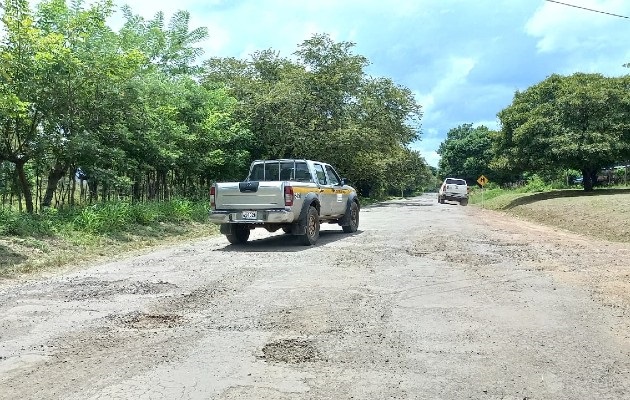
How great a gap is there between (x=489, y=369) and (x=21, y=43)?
12.6m

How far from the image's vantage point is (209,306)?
6.39 m

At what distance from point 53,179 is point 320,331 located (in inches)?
501

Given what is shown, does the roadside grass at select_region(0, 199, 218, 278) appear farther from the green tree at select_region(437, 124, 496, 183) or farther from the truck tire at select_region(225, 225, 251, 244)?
the green tree at select_region(437, 124, 496, 183)

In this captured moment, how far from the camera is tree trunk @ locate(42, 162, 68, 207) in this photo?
1512 centimetres

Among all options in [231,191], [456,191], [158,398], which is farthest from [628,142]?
[158,398]

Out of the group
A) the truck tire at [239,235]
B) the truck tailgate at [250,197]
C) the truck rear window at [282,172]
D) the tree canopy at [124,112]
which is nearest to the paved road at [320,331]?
the truck tailgate at [250,197]

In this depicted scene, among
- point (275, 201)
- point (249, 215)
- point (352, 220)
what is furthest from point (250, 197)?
point (352, 220)

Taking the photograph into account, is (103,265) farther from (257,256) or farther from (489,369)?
(489,369)

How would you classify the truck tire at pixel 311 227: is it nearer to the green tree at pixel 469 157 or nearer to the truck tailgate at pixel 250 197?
the truck tailgate at pixel 250 197

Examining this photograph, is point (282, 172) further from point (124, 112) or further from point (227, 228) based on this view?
point (124, 112)

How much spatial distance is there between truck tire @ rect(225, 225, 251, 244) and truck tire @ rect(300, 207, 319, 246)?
4.90 ft

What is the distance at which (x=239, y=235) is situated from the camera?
1303 cm

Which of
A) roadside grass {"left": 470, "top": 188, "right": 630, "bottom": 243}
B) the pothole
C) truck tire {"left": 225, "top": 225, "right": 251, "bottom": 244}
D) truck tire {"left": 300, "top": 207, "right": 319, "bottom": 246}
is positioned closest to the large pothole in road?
the pothole

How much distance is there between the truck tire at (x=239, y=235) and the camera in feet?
41.9
